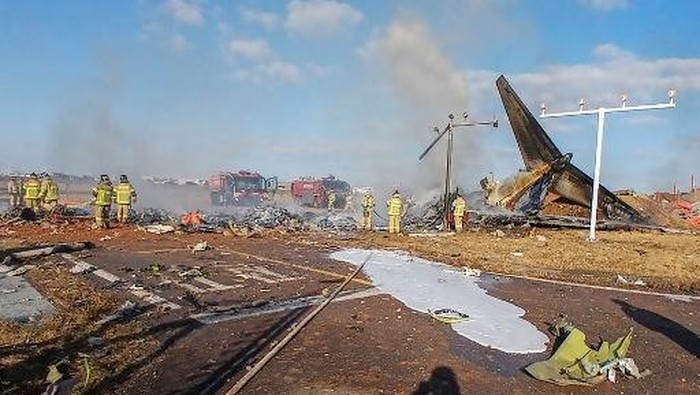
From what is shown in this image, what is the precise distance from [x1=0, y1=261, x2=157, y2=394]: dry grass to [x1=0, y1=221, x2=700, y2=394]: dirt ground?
16 millimetres

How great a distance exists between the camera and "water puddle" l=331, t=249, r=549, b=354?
6539mm

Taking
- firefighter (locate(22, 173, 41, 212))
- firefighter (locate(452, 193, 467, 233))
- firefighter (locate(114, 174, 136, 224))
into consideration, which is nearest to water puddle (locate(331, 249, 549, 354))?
firefighter (locate(452, 193, 467, 233))

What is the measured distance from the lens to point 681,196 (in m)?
38.6

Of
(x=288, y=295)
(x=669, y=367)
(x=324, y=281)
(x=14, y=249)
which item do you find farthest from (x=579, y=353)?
(x=14, y=249)

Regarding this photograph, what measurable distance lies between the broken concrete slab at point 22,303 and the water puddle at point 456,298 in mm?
4782

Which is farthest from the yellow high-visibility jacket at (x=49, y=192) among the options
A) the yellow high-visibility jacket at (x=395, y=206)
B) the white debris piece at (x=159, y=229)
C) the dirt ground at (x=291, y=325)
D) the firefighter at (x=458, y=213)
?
the firefighter at (x=458, y=213)

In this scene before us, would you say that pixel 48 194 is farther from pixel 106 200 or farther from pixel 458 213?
pixel 458 213

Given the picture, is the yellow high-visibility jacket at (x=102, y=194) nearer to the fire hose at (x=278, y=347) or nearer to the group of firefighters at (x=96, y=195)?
the group of firefighters at (x=96, y=195)

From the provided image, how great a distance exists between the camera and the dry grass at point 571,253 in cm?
1155

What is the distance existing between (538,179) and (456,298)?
14.3 meters

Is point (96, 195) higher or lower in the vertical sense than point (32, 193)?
higher

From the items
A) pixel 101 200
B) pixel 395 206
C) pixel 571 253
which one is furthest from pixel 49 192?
pixel 571 253

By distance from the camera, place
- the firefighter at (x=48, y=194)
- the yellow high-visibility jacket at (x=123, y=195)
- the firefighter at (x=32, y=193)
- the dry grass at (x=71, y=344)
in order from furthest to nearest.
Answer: the firefighter at (x=48, y=194), the firefighter at (x=32, y=193), the yellow high-visibility jacket at (x=123, y=195), the dry grass at (x=71, y=344)

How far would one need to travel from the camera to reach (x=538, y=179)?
21.5 m
